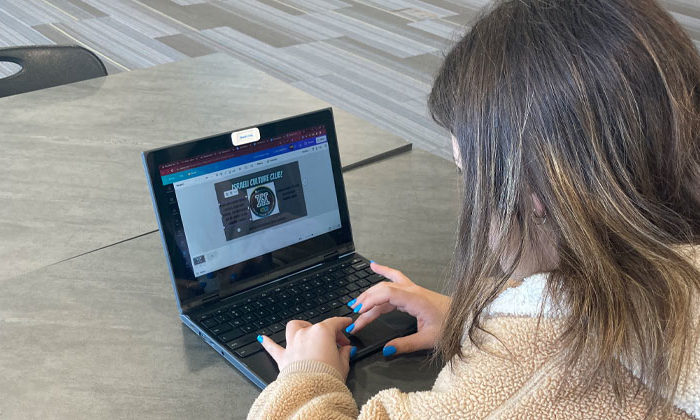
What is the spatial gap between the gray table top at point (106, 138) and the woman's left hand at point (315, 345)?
1.32 ft

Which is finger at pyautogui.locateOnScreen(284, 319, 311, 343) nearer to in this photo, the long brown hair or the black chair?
the long brown hair

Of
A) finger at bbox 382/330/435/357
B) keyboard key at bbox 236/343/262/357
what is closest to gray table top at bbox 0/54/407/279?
keyboard key at bbox 236/343/262/357

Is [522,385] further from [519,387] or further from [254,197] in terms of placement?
[254,197]

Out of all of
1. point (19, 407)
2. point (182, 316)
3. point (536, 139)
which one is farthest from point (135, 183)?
point (536, 139)

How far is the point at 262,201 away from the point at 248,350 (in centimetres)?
22

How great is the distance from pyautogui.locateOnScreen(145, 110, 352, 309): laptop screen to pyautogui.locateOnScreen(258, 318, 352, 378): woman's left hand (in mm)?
138

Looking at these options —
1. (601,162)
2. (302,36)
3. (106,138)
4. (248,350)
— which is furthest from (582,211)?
(302,36)

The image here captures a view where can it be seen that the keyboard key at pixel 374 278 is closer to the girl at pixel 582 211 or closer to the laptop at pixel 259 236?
the laptop at pixel 259 236

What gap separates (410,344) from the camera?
982 millimetres

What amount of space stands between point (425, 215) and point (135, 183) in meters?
0.52

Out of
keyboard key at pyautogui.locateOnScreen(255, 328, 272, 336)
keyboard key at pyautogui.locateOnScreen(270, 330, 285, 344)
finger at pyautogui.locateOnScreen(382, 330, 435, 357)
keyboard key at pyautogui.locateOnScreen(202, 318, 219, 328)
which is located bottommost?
finger at pyautogui.locateOnScreen(382, 330, 435, 357)

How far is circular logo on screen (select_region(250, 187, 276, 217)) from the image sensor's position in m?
1.07

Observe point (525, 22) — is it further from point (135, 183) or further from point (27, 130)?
point (27, 130)

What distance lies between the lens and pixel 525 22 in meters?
0.76
